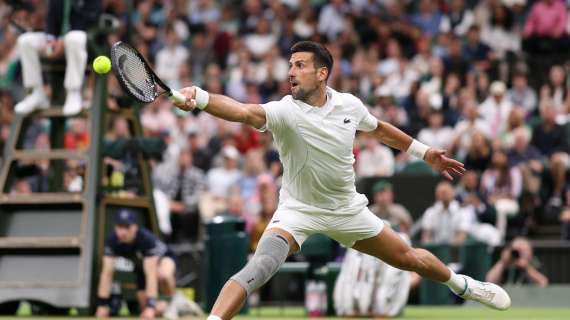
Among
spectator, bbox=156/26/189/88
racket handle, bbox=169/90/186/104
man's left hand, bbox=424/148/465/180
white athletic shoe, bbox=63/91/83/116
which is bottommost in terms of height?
man's left hand, bbox=424/148/465/180

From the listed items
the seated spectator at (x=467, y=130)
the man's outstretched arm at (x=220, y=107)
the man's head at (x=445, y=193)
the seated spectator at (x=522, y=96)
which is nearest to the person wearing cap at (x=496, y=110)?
the seated spectator at (x=467, y=130)

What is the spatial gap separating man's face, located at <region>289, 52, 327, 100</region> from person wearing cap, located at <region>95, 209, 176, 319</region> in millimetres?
5730

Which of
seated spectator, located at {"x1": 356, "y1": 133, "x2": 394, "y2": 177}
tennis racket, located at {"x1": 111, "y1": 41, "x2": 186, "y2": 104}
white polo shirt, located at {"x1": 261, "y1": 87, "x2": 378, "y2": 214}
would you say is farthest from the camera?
seated spectator, located at {"x1": 356, "y1": 133, "x2": 394, "y2": 177}

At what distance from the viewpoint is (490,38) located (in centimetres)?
2427

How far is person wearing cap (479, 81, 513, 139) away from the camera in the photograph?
71.3 ft

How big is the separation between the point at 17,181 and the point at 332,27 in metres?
8.23

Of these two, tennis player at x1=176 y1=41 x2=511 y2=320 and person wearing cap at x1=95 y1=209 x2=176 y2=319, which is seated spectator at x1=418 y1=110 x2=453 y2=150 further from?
tennis player at x1=176 y1=41 x2=511 y2=320

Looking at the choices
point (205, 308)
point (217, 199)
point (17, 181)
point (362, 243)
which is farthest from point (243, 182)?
point (362, 243)

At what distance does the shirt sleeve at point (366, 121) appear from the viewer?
10.6m

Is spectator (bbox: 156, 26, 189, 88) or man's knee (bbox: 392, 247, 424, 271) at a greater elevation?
spectator (bbox: 156, 26, 189, 88)

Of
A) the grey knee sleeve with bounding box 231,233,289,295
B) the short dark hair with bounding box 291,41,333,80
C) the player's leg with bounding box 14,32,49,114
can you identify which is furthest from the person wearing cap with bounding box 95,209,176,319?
the short dark hair with bounding box 291,41,333,80

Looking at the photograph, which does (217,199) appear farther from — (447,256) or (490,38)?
(490,38)

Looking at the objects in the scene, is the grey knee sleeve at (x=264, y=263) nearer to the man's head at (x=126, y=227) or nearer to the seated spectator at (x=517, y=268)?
the man's head at (x=126, y=227)

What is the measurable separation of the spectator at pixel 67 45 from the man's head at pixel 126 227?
1.54m
